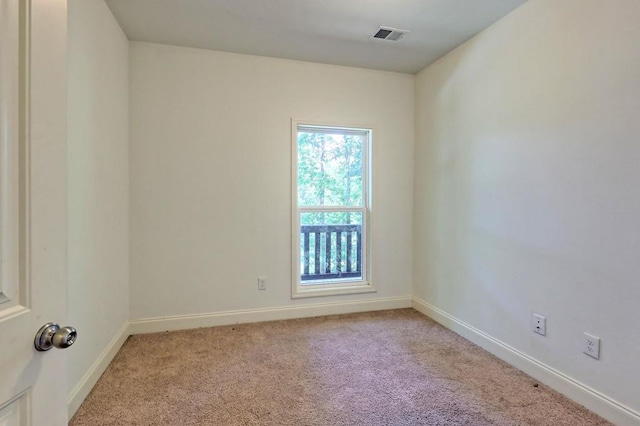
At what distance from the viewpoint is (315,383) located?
6.52 feet

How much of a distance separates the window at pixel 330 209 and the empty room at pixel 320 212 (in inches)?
0.9

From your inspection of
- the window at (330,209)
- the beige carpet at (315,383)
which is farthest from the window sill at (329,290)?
the beige carpet at (315,383)

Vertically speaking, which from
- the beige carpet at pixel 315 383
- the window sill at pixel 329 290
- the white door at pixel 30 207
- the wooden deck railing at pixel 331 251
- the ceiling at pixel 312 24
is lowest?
the beige carpet at pixel 315 383

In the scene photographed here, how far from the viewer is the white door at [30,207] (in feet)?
2.03

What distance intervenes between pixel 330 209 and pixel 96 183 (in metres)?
1.96

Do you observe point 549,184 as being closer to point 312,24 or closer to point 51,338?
point 312,24

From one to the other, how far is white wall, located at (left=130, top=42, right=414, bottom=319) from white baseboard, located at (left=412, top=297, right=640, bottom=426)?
109cm

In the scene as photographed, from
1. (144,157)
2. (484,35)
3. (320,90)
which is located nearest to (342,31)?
(320,90)

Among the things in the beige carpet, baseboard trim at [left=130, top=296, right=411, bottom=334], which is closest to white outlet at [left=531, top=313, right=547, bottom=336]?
the beige carpet

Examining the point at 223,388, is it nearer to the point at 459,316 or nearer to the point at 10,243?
the point at 10,243

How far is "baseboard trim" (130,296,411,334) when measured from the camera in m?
2.76

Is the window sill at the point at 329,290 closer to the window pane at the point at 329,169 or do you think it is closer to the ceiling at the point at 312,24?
the window pane at the point at 329,169

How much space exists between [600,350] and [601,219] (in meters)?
0.71

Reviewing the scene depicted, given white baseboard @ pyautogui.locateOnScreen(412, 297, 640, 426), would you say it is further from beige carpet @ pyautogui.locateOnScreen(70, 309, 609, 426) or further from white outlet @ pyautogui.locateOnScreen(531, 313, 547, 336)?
white outlet @ pyautogui.locateOnScreen(531, 313, 547, 336)
